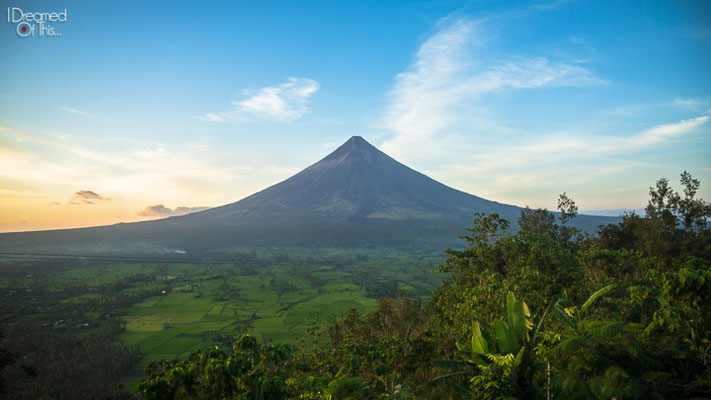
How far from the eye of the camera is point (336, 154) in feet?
574

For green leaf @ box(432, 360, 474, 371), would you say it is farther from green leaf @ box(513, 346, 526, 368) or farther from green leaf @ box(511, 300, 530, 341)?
green leaf @ box(513, 346, 526, 368)

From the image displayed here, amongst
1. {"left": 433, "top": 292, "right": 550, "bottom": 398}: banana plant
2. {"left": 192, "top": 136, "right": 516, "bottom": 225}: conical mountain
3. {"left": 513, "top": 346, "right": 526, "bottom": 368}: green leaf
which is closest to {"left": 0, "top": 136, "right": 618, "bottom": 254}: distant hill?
{"left": 192, "top": 136, "right": 516, "bottom": 225}: conical mountain

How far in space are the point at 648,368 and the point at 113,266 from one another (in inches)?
3555

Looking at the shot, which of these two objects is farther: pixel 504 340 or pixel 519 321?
pixel 519 321

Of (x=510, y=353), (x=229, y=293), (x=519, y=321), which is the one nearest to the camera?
(x=510, y=353)

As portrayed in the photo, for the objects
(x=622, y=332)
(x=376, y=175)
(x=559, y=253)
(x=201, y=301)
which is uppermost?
(x=376, y=175)

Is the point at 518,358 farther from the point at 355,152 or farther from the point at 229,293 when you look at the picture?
the point at 355,152

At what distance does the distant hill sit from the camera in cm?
10362

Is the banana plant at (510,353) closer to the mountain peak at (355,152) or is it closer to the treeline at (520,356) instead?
the treeline at (520,356)

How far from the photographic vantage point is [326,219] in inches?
5037

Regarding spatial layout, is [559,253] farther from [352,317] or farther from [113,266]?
[113,266]

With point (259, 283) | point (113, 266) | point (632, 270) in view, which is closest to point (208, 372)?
point (632, 270)

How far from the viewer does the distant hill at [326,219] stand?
103625mm

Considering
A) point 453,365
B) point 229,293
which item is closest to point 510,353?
point 453,365
